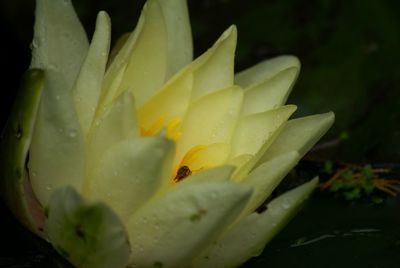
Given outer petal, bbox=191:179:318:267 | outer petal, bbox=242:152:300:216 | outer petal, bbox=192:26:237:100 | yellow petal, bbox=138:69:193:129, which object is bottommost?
outer petal, bbox=191:179:318:267

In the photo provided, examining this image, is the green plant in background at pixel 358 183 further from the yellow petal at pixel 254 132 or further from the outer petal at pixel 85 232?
the outer petal at pixel 85 232

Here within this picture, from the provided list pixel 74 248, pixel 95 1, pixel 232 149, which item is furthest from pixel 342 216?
pixel 95 1

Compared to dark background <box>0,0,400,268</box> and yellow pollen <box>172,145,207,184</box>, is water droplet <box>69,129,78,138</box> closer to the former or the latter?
yellow pollen <box>172,145,207,184</box>

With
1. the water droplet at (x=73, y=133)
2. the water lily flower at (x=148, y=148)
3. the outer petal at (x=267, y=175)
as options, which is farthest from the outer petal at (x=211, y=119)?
the water droplet at (x=73, y=133)

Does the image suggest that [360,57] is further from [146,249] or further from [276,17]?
[146,249]

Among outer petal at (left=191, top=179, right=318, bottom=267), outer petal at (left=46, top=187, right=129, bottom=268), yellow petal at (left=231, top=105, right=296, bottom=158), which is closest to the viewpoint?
outer petal at (left=46, top=187, right=129, bottom=268)

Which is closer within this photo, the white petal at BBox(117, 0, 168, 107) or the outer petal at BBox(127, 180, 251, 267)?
the outer petal at BBox(127, 180, 251, 267)

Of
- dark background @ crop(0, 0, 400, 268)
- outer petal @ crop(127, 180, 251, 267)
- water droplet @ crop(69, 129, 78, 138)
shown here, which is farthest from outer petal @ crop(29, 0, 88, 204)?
dark background @ crop(0, 0, 400, 268)
